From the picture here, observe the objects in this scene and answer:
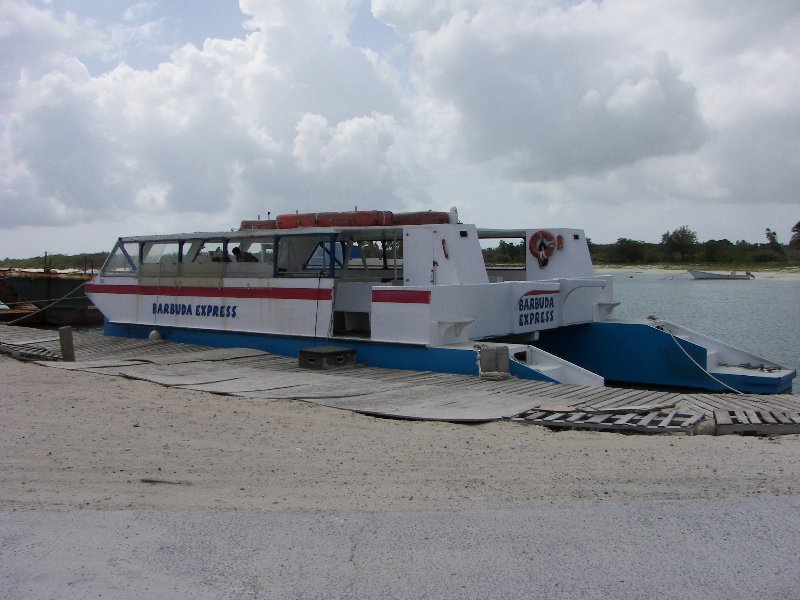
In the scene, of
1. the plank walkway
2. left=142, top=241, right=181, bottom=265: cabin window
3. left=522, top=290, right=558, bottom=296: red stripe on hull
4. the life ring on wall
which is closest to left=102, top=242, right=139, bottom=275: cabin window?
left=142, top=241, right=181, bottom=265: cabin window

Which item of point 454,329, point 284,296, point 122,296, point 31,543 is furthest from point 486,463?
point 122,296

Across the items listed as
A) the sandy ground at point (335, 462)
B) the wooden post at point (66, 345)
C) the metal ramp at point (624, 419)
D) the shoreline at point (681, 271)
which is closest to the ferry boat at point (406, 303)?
the metal ramp at point (624, 419)

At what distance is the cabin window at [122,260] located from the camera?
→ 15.0 m

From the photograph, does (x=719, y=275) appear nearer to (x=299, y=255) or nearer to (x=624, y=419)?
(x=299, y=255)

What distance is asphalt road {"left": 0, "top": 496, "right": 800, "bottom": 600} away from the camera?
3.47 metres

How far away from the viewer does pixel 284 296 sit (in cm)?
1227

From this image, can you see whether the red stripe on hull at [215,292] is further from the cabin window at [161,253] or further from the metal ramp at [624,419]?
the metal ramp at [624,419]

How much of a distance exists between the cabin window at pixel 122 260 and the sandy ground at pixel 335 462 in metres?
7.41

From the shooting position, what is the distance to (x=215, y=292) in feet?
43.8

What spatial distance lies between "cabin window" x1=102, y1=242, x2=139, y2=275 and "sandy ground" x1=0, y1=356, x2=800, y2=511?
741 centimetres

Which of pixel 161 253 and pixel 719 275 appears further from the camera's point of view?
pixel 719 275

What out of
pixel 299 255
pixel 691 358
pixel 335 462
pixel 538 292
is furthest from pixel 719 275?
pixel 335 462

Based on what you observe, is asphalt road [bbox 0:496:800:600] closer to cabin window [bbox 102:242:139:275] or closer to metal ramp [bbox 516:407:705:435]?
metal ramp [bbox 516:407:705:435]

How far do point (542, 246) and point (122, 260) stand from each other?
818cm
